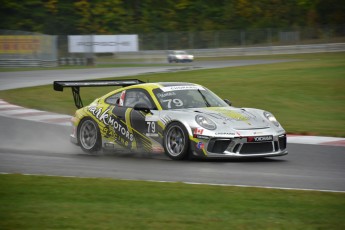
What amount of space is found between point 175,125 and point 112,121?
151cm

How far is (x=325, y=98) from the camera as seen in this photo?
21.7 metres

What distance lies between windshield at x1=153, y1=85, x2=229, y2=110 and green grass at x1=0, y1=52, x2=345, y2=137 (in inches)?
149

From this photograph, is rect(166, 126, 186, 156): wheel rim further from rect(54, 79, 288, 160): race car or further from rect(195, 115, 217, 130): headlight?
rect(195, 115, 217, 130): headlight

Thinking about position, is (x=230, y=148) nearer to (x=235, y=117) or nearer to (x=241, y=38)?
(x=235, y=117)

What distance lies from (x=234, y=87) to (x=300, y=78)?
3.02 metres

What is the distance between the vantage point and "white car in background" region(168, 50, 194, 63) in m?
47.4

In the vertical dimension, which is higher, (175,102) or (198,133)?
(175,102)

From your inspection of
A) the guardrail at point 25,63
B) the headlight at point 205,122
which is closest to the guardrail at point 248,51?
the guardrail at point 25,63

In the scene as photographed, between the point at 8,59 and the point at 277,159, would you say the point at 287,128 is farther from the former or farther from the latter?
the point at 8,59

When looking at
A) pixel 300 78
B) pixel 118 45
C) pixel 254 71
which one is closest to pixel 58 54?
pixel 118 45

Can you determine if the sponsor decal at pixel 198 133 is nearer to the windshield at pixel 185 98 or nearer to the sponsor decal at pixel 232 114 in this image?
the sponsor decal at pixel 232 114

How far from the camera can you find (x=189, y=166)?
10.7 m

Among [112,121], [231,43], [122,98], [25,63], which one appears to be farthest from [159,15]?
[112,121]

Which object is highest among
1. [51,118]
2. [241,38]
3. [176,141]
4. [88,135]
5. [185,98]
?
[241,38]
